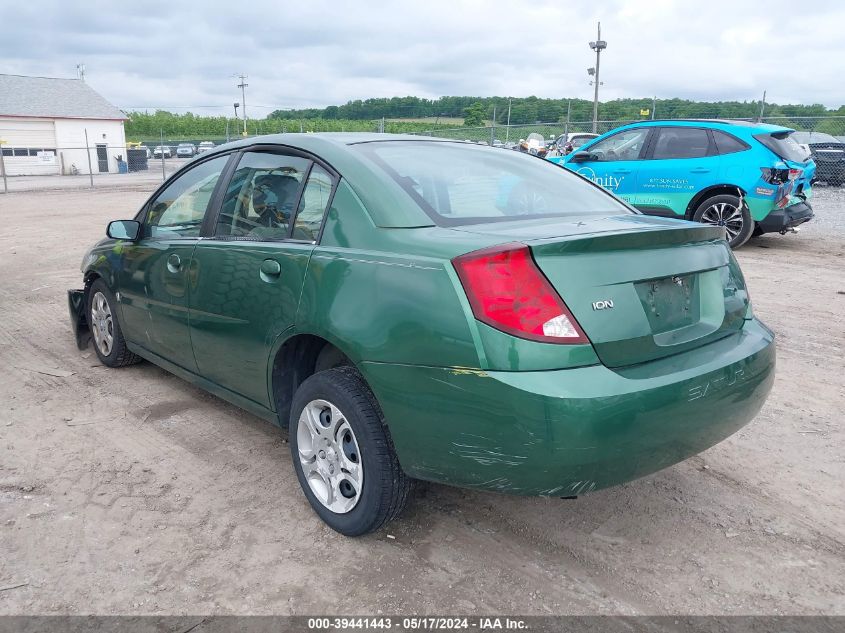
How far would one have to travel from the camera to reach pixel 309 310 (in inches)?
112

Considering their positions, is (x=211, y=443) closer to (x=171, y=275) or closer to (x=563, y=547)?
(x=171, y=275)

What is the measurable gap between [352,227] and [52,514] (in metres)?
1.81

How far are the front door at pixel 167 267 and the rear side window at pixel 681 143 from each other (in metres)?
8.04

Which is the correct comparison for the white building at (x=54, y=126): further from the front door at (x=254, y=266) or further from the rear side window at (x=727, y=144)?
the front door at (x=254, y=266)

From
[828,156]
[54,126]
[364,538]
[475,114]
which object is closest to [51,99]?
[54,126]

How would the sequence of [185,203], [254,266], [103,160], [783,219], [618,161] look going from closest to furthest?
[254,266]
[185,203]
[783,219]
[618,161]
[103,160]

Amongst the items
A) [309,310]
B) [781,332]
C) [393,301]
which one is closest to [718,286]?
[393,301]

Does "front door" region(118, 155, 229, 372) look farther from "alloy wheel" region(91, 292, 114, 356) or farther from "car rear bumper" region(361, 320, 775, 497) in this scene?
"car rear bumper" region(361, 320, 775, 497)

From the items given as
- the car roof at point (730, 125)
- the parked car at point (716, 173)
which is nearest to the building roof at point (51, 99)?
the parked car at point (716, 173)

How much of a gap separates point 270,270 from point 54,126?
172 feet

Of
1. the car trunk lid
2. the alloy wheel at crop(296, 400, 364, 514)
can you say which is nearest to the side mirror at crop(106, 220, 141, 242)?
the alloy wheel at crop(296, 400, 364, 514)

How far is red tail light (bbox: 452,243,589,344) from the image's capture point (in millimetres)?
2297

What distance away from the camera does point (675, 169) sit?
1016 cm

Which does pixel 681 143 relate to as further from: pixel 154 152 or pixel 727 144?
pixel 154 152
